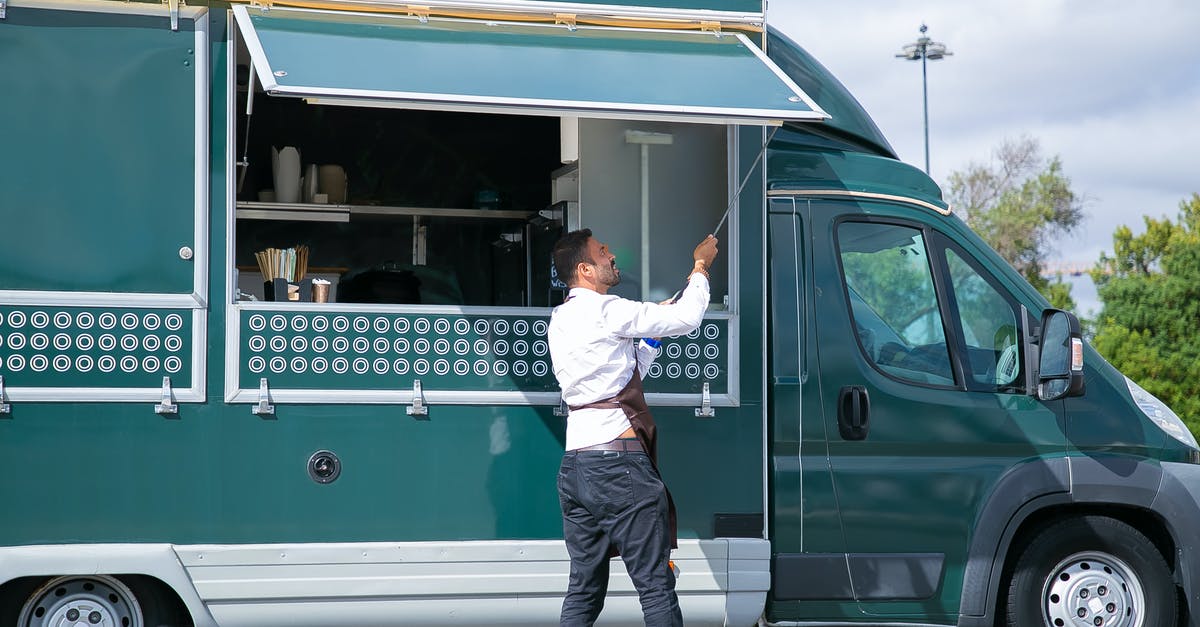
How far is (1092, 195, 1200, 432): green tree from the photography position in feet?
60.6

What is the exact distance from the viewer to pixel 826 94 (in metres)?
5.65

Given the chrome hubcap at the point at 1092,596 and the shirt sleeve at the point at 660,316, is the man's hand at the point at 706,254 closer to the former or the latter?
the shirt sleeve at the point at 660,316

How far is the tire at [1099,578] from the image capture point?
17.4 ft

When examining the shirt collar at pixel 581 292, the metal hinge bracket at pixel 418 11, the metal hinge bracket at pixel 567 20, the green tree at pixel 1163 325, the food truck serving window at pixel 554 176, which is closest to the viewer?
the food truck serving window at pixel 554 176

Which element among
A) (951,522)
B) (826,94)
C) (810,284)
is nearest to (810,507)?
(951,522)

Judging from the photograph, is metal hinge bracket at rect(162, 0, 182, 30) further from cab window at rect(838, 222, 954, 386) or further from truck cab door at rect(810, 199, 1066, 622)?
cab window at rect(838, 222, 954, 386)

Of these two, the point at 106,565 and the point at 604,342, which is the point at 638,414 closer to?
the point at 604,342

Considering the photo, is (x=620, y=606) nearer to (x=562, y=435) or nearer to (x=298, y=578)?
(x=562, y=435)

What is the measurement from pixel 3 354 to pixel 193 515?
2.88 feet

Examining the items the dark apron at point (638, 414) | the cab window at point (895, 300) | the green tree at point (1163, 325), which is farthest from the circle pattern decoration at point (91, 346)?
the green tree at point (1163, 325)

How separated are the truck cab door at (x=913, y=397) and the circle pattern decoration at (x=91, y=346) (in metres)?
2.59

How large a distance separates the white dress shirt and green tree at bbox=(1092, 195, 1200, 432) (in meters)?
15.4

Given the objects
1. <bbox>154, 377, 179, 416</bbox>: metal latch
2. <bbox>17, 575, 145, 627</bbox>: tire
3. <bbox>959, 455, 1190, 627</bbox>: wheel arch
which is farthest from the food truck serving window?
<bbox>959, 455, 1190, 627</bbox>: wheel arch

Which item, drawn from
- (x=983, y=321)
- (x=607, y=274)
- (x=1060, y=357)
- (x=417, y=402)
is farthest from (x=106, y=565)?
(x=1060, y=357)
